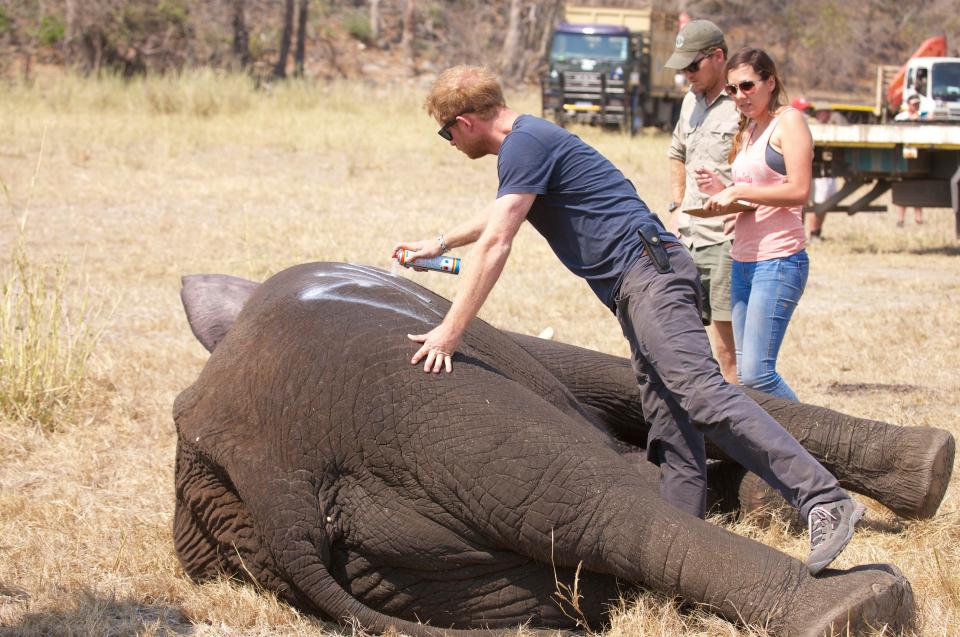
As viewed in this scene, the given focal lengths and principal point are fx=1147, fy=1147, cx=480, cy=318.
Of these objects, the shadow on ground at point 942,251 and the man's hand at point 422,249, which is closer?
the man's hand at point 422,249

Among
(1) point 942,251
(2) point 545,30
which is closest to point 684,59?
(1) point 942,251

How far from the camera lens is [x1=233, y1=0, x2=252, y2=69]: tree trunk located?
1316 inches

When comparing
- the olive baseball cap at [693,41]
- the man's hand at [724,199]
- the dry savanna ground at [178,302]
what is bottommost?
the dry savanna ground at [178,302]

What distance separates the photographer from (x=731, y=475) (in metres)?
3.98

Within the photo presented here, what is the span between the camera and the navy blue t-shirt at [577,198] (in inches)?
133

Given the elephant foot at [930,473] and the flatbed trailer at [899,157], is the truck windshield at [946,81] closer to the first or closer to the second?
the flatbed trailer at [899,157]

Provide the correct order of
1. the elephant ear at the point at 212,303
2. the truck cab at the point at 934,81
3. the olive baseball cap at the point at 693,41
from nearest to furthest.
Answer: the elephant ear at the point at 212,303, the olive baseball cap at the point at 693,41, the truck cab at the point at 934,81

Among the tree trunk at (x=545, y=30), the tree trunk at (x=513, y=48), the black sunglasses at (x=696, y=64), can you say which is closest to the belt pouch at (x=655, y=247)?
the black sunglasses at (x=696, y=64)

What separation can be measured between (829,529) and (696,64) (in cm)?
269

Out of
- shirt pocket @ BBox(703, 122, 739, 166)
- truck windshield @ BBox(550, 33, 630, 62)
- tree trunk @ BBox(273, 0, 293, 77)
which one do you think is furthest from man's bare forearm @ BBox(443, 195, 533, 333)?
tree trunk @ BBox(273, 0, 293, 77)

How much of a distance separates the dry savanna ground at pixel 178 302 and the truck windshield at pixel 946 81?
12.7ft

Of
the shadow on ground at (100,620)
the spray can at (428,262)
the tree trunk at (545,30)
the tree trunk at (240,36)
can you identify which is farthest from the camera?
the tree trunk at (545,30)

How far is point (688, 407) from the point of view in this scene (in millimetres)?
3248

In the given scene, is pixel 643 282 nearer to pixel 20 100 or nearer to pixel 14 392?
pixel 14 392
